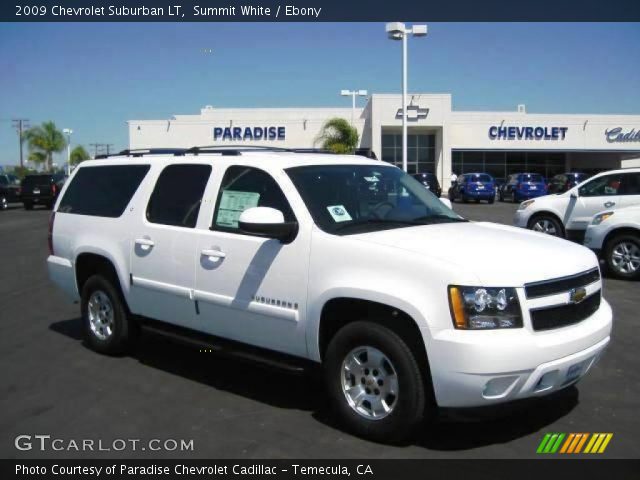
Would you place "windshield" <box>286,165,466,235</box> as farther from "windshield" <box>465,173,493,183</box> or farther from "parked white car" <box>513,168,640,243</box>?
"windshield" <box>465,173,493,183</box>

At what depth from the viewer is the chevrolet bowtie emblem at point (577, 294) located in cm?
431

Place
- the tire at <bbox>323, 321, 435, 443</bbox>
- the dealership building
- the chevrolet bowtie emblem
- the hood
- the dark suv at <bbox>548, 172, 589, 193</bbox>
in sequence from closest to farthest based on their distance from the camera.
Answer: the hood
the tire at <bbox>323, 321, 435, 443</bbox>
the chevrolet bowtie emblem
the dark suv at <bbox>548, 172, 589, 193</bbox>
the dealership building

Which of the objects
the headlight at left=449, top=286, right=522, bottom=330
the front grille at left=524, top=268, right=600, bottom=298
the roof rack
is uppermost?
the roof rack

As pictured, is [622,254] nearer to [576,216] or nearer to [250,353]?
[576,216]

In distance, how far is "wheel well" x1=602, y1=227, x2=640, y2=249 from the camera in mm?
10508

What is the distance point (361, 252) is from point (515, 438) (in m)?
1.61

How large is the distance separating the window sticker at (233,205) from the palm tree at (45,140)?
77.0 m

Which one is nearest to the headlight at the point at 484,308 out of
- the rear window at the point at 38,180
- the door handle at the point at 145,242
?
the door handle at the point at 145,242

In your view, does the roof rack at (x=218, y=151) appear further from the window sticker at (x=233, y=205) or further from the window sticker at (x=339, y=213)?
the window sticker at (x=339, y=213)

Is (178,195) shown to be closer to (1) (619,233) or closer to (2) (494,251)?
(2) (494,251)

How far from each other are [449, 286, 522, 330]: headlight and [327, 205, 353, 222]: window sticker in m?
1.17

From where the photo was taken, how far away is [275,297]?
4879 mm

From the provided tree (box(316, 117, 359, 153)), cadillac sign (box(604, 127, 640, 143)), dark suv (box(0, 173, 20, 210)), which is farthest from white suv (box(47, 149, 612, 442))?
cadillac sign (box(604, 127, 640, 143))

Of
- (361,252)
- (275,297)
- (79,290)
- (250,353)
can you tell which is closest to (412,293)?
(361,252)
